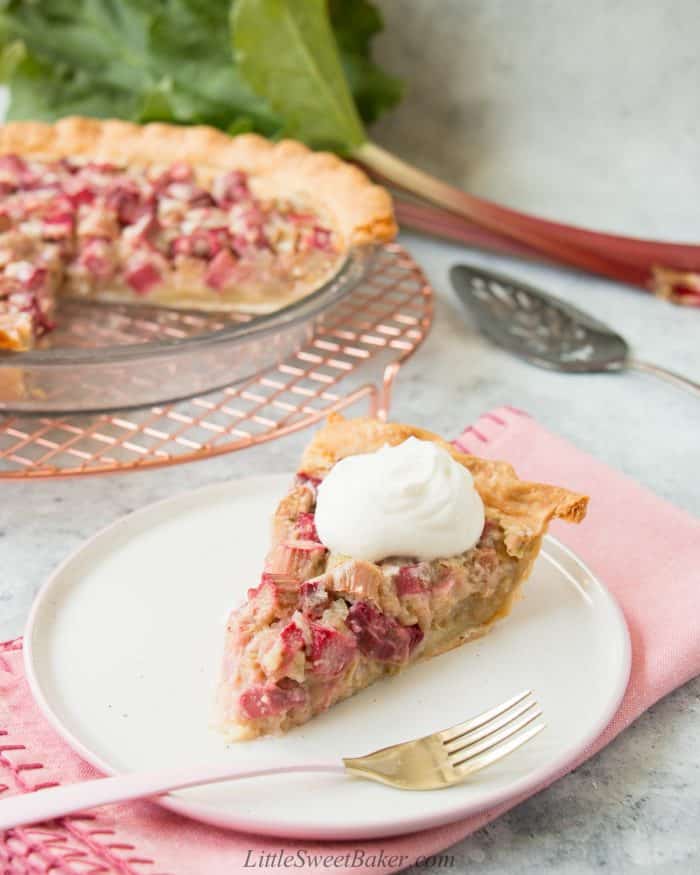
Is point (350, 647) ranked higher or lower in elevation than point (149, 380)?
higher

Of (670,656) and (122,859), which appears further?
(670,656)

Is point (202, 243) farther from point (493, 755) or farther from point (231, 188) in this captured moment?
point (493, 755)

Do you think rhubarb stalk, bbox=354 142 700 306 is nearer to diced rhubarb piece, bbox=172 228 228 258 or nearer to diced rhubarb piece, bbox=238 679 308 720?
diced rhubarb piece, bbox=172 228 228 258

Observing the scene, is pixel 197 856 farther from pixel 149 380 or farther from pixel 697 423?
pixel 697 423

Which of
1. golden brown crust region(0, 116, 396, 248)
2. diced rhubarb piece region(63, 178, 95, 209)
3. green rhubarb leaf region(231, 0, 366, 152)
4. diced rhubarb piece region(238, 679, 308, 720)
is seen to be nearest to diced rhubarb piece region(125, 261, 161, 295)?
diced rhubarb piece region(63, 178, 95, 209)

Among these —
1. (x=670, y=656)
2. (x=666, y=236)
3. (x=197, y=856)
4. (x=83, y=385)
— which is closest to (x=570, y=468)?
(x=670, y=656)

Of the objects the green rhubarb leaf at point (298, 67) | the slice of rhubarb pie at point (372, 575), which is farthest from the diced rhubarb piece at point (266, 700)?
the green rhubarb leaf at point (298, 67)

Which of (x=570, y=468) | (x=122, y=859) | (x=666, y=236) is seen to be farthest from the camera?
(x=666, y=236)
